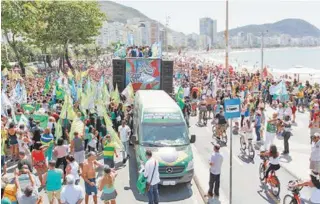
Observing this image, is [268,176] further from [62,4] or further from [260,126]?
[62,4]

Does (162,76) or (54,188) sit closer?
(54,188)

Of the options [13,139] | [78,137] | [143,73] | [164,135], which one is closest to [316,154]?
[164,135]

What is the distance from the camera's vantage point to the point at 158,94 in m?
16.9

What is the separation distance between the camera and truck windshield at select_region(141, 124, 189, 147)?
12.3 meters

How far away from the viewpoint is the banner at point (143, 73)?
24859 mm

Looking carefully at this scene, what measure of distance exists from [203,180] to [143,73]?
1312 centimetres

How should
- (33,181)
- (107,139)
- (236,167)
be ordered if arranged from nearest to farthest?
(33,181), (107,139), (236,167)

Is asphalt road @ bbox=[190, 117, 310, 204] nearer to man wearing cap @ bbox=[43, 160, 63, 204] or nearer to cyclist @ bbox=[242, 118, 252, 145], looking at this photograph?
cyclist @ bbox=[242, 118, 252, 145]

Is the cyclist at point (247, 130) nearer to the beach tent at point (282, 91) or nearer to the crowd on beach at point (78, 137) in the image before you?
the crowd on beach at point (78, 137)

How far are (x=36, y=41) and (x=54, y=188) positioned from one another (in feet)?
138

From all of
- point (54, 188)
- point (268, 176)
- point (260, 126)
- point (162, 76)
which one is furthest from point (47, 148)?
point (162, 76)

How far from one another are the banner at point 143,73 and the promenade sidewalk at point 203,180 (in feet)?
30.7

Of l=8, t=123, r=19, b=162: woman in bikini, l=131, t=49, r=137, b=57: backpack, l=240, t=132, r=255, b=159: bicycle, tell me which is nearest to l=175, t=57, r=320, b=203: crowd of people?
l=240, t=132, r=255, b=159: bicycle

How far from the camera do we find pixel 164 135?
12.6m
